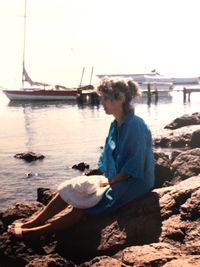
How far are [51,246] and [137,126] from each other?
186 cm

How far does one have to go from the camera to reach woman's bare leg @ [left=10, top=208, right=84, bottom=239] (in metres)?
6.19

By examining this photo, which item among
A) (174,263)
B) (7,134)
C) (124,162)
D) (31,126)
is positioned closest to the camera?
(174,263)

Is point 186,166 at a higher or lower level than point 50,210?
lower

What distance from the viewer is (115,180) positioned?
6.15 meters

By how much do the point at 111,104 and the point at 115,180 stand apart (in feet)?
2.97

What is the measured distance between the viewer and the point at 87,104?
203ft

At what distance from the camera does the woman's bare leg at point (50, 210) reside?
20.5ft

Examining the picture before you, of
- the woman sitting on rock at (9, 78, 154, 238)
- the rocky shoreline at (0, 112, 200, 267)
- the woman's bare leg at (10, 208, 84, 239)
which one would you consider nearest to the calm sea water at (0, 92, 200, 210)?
the rocky shoreline at (0, 112, 200, 267)

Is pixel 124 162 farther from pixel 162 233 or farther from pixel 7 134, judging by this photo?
pixel 7 134

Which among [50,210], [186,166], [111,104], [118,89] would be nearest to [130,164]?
[111,104]

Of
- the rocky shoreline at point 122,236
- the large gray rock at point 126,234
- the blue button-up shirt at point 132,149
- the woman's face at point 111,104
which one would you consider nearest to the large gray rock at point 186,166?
the rocky shoreline at point 122,236

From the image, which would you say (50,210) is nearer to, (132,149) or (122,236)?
(122,236)

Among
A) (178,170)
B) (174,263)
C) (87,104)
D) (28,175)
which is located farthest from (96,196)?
(87,104)

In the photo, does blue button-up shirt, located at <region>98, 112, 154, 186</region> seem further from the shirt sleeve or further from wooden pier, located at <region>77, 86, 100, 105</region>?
wooden pier, located at <region>77, 86, 100, 105</region>
